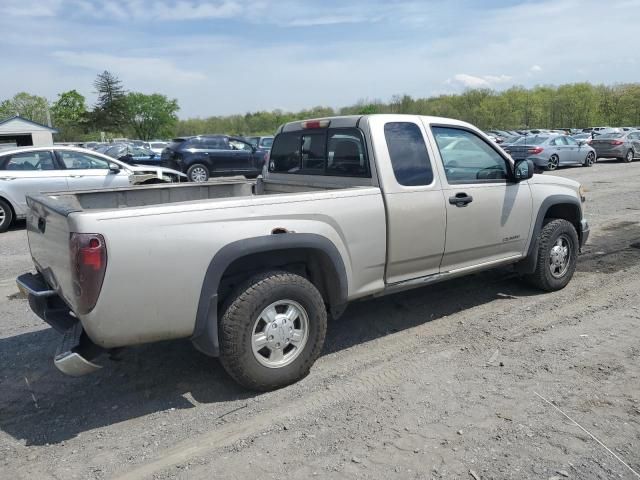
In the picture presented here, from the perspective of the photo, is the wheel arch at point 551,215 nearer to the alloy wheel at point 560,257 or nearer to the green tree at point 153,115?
the alloy wheel at point 560,257

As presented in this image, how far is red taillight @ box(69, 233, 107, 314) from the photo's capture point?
3.01m

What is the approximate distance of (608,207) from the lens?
1159 cm

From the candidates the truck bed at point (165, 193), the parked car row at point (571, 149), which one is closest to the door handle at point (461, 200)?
the truck bed at point (165, 193)

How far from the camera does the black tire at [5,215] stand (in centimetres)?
1070

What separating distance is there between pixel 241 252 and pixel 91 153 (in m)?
9.28

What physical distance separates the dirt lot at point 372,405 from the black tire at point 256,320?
146 mm

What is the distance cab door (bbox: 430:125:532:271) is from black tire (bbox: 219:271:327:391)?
4.85 feet

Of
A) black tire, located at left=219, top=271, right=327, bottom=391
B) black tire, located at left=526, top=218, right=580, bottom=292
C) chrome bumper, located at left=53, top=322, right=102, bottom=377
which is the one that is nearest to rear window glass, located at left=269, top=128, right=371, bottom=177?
black tire, located at left=219, top=271, right=327, bottom=391

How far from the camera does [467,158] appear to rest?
4.99 metres

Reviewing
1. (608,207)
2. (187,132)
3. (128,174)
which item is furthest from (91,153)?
(187,132)

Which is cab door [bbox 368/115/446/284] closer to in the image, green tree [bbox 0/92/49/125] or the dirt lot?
the dirt lot

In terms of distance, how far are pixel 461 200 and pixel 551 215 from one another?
5.44 ft

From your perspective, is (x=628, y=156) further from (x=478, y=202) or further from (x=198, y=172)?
(x=478, y=202)

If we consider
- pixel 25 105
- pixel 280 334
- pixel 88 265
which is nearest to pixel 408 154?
pixel 280 334
